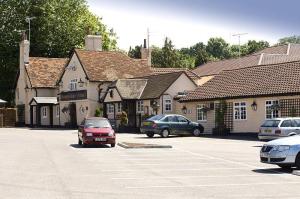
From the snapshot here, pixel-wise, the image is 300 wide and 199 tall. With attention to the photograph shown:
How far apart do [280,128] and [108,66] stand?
112 feet

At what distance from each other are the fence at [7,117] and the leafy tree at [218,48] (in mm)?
77360

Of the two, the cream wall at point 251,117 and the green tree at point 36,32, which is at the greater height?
the green tree at point 36,32

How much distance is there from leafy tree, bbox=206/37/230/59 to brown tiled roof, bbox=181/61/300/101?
92029mm

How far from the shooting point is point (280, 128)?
30422 mm

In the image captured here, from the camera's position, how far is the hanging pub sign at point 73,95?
61.9 m

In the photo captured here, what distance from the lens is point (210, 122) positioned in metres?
45.4

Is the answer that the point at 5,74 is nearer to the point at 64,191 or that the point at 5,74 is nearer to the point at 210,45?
the point at 64,191

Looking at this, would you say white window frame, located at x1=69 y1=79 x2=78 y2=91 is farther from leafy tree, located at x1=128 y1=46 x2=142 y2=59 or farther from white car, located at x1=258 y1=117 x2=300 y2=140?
leafy tree, located at x1=128 y1=46 x2=142 y2=59

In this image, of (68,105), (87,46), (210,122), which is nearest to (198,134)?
(210,122)

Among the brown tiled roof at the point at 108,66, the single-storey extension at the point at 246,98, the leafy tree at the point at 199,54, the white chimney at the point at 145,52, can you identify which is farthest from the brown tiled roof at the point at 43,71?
the leafy tree at the point at 199,54

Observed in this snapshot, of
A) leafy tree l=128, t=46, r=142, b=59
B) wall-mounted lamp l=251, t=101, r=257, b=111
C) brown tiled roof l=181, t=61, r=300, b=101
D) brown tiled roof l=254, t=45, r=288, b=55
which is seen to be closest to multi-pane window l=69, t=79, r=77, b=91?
brown tiled roof l=181, t=61, r=300, b=101

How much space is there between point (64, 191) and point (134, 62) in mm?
52262

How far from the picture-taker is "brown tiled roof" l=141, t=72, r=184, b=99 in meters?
51.1

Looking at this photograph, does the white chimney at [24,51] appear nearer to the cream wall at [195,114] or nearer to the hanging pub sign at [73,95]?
the hanging pub sign at [73,95]
